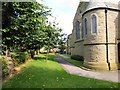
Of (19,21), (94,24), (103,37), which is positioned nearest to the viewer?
(19,21)

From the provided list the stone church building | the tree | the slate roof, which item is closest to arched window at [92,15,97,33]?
the stone church building

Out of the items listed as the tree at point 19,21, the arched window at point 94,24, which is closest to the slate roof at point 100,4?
the arched window at point 94,24

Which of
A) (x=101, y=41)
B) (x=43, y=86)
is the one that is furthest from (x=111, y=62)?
(x=43, y=86)

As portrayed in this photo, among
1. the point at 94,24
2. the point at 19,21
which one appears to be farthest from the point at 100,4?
the point at 19,21

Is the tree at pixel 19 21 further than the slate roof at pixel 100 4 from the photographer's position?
No

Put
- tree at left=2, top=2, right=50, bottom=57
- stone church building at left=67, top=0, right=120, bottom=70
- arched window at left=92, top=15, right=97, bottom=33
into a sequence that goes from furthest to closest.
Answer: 1. arched window at left=92, top=15, right=97, bottom=33
2. stone church building at left=67, top=0, right=120, bottom=70
3. tree at left=2, top=2, right=50, bottom=57

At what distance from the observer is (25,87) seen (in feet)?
33.1

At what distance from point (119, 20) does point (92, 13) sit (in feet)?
11.1

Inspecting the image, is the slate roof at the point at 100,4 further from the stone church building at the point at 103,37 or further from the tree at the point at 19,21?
the tree at the point at 19,21

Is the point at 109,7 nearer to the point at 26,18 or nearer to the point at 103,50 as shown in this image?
the point at 103,50

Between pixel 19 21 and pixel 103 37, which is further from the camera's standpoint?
pixel 103 37

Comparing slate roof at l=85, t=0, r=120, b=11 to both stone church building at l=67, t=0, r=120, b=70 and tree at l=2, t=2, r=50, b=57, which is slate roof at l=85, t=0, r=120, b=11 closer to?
stone church building at l=67, t=0, r=120, b=70

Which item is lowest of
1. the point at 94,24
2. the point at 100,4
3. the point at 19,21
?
the point at 19,21

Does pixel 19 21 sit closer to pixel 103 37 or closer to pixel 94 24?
pixel 103 37
